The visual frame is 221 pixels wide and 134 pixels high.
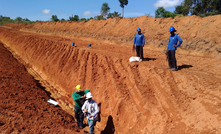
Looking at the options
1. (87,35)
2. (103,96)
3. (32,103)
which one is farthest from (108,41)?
(32,103)

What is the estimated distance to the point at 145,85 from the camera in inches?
217

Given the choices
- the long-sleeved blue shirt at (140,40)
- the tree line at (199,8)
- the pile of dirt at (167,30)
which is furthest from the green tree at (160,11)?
the long-sleeved blue shirt at (140,40)

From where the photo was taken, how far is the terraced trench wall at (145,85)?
13.8 feet

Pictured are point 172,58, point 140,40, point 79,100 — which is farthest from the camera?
point 140,40

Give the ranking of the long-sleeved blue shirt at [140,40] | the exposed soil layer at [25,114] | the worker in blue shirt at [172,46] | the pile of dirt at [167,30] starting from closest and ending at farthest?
the exposed soil layer at [25,114], the worker in blue shirt at [172,46], the long-sleeved blue shirt at [140,40], the pile of dirt at [167,30]

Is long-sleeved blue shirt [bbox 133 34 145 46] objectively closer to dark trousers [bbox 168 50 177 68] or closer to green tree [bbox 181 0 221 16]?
dark trousers [bbox 168 50 177 68]

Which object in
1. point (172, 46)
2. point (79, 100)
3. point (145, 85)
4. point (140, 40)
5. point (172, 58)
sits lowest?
point (79, 100)

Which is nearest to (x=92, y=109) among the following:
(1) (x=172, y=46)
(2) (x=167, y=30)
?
(1) (x=172, y=46)

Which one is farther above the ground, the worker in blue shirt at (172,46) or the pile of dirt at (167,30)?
the pile of dirt at (167,30)

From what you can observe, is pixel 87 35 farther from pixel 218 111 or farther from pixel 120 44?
pixel 218 111

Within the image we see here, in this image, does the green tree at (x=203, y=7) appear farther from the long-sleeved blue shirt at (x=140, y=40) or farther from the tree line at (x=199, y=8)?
the long-sleeved blue shirt at (x=140, y=40)

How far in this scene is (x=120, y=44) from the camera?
13055 mm

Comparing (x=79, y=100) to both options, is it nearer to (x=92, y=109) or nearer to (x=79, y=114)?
(x=79, y=114)

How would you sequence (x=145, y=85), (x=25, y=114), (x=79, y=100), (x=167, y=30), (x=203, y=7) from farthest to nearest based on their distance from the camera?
(x=203, y=7), (x=167, y=30), (x=145, y=85), (x=79, y=100), (x=25, y=114)
